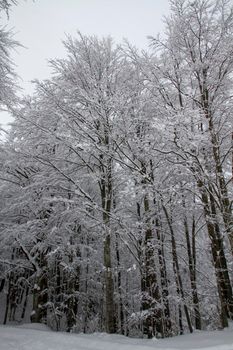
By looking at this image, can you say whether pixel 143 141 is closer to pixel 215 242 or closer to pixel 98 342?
pixel 215 242

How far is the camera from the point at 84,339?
6426mm

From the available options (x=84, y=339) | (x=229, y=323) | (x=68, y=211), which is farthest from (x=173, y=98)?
(x=84, y=339)

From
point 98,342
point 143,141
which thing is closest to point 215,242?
point 143,141

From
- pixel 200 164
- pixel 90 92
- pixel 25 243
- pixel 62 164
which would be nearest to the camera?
pixel 200 164

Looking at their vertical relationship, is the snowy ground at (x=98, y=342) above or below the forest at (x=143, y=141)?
below

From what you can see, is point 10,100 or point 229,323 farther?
point 10,100

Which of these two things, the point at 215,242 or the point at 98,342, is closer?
the point at 98,342

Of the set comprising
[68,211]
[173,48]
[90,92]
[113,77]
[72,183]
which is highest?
[113,77]

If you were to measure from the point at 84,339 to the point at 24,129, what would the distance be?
6.30m

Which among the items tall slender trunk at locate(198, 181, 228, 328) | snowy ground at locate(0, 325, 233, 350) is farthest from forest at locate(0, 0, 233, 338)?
snowy ground at locate(0, 325, 233, 350)

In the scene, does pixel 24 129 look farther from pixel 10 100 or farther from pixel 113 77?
pixel 113 77

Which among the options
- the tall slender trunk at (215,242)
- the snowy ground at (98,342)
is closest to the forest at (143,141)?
the tall slender trunk at (215,242)

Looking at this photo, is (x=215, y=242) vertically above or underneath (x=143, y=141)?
underneath

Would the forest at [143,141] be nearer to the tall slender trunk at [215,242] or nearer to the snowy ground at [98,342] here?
the tall slender trunk at [215,242]
